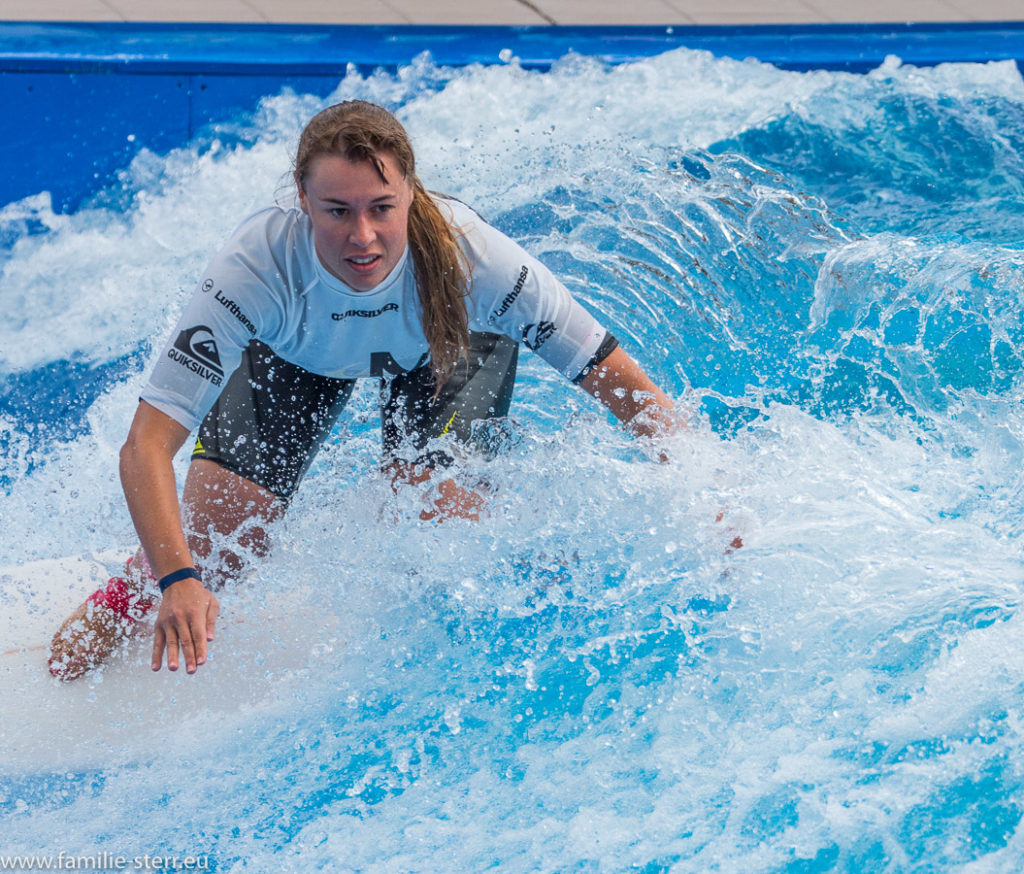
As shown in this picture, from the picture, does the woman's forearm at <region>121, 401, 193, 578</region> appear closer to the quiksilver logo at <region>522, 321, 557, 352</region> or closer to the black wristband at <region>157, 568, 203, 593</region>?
the black wristband at <region>157, 568, 203, 593</region>

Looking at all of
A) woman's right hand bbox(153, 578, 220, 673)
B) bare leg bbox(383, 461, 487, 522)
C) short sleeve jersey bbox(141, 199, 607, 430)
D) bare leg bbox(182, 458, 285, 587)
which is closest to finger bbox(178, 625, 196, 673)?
woman's right hand bbox(153, 578, 220, 673)

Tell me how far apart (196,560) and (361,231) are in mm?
922

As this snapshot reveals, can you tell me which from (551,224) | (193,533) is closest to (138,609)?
(193,533)

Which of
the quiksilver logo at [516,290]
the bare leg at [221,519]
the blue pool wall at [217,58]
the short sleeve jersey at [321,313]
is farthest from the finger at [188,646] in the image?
the blue pool wall at [217,58]

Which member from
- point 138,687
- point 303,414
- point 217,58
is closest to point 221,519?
point 303,414

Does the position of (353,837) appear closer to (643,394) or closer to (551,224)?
(643,394)

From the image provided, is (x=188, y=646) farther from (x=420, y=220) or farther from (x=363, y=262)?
(x=420, y=220)

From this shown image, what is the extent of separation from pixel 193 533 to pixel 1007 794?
183 centimetres

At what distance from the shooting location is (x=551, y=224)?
4.11 metres

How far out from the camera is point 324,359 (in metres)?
2.51

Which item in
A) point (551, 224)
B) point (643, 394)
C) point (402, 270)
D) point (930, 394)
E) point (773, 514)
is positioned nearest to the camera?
point (402, 270)

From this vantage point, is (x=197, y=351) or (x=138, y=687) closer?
(x=197, y=351)

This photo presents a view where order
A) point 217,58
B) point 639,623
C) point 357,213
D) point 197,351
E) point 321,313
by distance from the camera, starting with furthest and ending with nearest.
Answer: point 217,58 < point 639,623 < point 321,313 < point 197,351 < point 357,213

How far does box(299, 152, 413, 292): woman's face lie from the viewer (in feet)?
6.81
